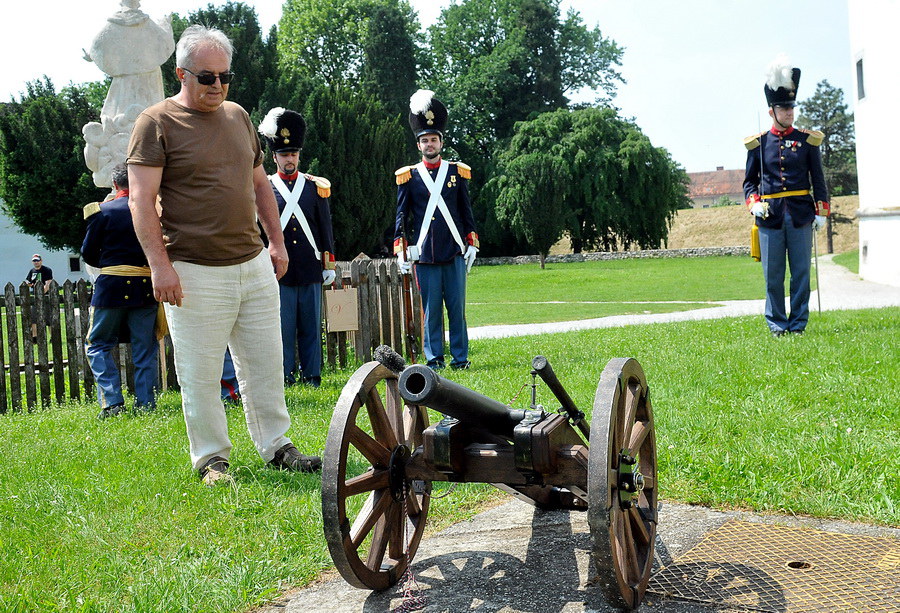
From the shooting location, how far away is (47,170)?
35938 mm

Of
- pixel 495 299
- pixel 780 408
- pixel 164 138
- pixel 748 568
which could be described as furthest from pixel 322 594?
pixel 495 299

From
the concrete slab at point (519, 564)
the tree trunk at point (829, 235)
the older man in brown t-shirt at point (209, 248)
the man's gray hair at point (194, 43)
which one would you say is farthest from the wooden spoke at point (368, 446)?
the tree trunk at point (829, 235)

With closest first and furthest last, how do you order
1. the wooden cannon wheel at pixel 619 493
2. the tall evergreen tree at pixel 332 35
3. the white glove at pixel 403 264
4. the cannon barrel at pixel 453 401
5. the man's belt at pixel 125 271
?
the wooden cannon wheel at pixel 619 493
the cannon barrel at pixel 453 401
the man's belt at pixel 125 271
the white glove at pixel 403 264
the tall evergreen tree at pixel 332 35

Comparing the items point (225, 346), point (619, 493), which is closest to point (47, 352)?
point (225, 346)

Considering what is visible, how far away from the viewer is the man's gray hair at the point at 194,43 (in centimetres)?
461

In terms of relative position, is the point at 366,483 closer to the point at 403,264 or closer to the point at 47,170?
the point at 403,264

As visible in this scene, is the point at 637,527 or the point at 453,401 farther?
the point at 637,527

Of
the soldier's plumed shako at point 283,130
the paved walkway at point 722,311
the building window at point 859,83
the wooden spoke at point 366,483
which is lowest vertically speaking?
the paved walkway at point 722,311

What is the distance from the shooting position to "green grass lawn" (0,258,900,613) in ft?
11.7

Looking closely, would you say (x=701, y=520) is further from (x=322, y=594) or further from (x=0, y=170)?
(x=0, y=170)

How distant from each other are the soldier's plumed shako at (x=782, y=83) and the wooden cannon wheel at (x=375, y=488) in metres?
7.40

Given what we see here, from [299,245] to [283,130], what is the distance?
42.4 inches

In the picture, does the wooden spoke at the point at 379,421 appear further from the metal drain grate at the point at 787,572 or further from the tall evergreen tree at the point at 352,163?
the tall evergreen tree at the point at 352,163

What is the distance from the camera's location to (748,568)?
3432mm
